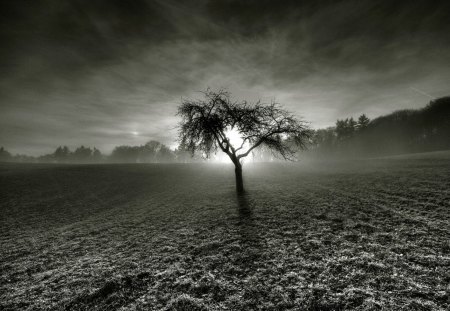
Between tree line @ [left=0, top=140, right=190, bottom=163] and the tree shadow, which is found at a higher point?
tree line @ [left=0, top=140, right=190, bottom=163]

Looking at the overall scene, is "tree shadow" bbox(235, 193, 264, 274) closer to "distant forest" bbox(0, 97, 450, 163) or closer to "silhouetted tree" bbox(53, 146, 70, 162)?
"distant forest" bbox(0, 97, 450, 163)

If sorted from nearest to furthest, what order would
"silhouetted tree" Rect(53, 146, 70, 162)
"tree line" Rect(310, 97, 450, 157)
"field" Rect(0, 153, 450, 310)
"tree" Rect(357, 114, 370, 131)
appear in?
"field" Rect(0, 153, 450, 310) → "tree line" Rect(310, 97, 450, 157) → "tree" Rect(357, 114, 370, 131) → "silhouetted tree" Rect(53, 146, 70, 162)

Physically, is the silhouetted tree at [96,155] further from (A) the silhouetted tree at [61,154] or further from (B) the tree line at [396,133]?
(B) the tree line at [396,133]

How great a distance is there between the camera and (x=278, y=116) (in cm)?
1841

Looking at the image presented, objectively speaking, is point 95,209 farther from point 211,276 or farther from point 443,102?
point 443,102

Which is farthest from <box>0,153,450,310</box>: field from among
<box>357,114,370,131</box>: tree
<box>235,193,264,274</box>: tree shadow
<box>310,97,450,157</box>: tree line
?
<box>357,114,370,131</box>: tree

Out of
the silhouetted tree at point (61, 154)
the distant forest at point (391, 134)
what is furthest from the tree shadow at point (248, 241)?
the silhouetted tree at point (61, 154)

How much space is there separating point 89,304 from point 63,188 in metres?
28.2

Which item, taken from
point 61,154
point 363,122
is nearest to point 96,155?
point 61,154

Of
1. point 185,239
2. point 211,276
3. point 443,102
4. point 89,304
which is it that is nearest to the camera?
point 89,304

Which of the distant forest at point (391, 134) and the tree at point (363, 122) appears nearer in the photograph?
the distant forest at point (391, 134)

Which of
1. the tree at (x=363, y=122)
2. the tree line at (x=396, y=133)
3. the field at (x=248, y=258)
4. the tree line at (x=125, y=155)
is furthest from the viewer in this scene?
the tree line at (x=125, y=155)

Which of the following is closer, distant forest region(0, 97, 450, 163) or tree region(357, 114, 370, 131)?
distant forest region(0, 97, 450, 163)

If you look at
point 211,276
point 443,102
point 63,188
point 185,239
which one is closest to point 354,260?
point 211,276
